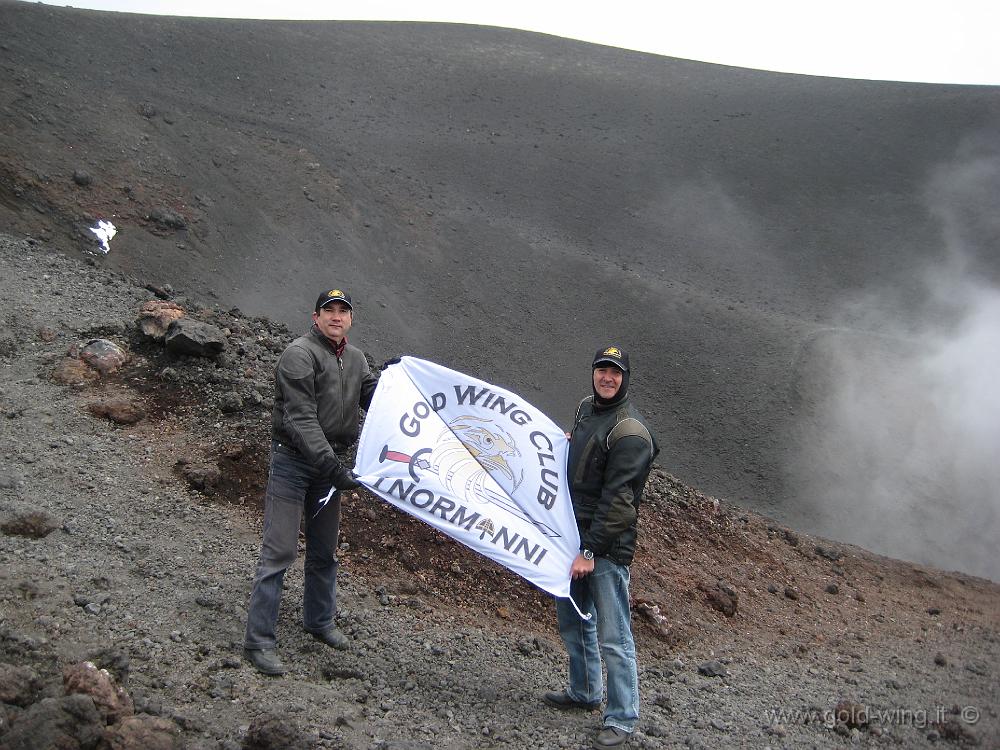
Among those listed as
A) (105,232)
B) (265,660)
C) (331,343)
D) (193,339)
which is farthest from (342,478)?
(105,232)

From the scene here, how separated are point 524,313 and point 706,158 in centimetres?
1205

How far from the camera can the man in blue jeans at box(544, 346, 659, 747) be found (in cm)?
412

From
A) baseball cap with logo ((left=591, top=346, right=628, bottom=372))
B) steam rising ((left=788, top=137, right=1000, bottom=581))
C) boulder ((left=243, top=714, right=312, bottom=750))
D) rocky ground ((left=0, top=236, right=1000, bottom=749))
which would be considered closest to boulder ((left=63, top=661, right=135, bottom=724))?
rocky ground ((left=0, top=236, right=1000, bottom=749))

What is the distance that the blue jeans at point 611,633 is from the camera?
416 centimetres

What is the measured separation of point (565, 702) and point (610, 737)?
1.75 ft

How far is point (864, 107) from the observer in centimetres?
2875

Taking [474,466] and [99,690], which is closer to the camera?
[99,690]

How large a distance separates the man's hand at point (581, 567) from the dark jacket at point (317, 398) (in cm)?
125

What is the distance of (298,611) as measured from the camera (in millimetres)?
5078

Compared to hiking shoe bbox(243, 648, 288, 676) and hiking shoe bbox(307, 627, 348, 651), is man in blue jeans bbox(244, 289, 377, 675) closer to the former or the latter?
hiking shoe bbox(243, 648, 288, 676)

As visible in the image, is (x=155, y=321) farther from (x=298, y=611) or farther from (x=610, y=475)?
(x=610, y=475)

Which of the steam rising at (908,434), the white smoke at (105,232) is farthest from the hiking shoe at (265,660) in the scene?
the white smoke at (105,232)

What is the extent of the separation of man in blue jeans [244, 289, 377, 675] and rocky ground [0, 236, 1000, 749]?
31 cm

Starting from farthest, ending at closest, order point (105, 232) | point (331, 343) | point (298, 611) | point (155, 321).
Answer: point (105, 232) → point (155, 321) → point (298, 611) → point (331, 343)
